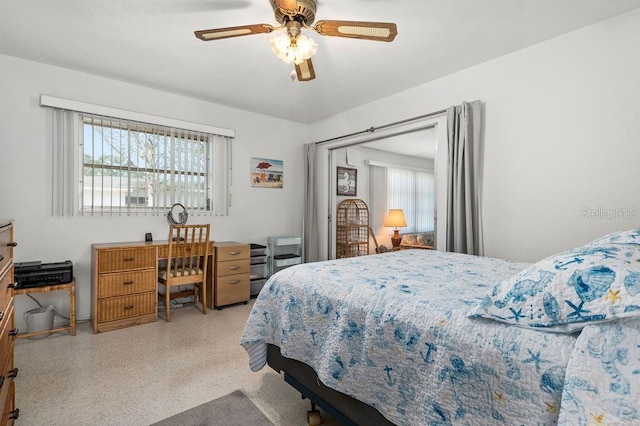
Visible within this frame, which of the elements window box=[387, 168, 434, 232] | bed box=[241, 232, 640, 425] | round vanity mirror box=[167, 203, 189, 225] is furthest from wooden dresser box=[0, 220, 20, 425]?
window box=[387, 168, 434, 232]

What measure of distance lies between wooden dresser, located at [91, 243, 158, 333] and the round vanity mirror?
497 millimetres

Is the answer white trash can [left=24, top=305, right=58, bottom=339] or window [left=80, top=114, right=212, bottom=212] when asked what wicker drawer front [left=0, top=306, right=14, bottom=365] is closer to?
white trash can [left=24, top=305, right=58, bottom=339]

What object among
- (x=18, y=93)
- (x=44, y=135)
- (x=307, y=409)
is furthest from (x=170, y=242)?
(x=307, y=409)

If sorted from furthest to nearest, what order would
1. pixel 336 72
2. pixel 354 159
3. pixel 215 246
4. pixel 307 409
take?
pixel 354 159
pixel 215 246
pixel 336 72
pixel 307 409

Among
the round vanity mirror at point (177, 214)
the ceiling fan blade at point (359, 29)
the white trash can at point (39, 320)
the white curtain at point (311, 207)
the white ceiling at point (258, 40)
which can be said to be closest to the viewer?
the ceiling fan blade at point (359, 29)

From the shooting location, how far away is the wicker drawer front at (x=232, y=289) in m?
3.69

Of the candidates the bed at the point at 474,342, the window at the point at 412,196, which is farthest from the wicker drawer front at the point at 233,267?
the window at the point at 412,196

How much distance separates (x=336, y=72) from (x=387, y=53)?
0.56 metres

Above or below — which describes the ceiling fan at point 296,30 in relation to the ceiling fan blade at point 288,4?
below

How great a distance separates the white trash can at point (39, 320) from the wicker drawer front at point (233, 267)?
4.93 ft

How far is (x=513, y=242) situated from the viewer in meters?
2.80

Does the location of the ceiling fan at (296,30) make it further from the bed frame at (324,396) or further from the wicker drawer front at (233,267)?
the wicker drawer front at (233,267)

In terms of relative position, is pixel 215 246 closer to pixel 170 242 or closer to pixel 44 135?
pixel 170 242

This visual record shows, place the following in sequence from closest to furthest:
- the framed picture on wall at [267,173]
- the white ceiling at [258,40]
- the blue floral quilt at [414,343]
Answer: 1. the blue floral quilt at [414,343]
2. the white ceiling at [258,40]
3. the framed picture on wall at [267,173]
